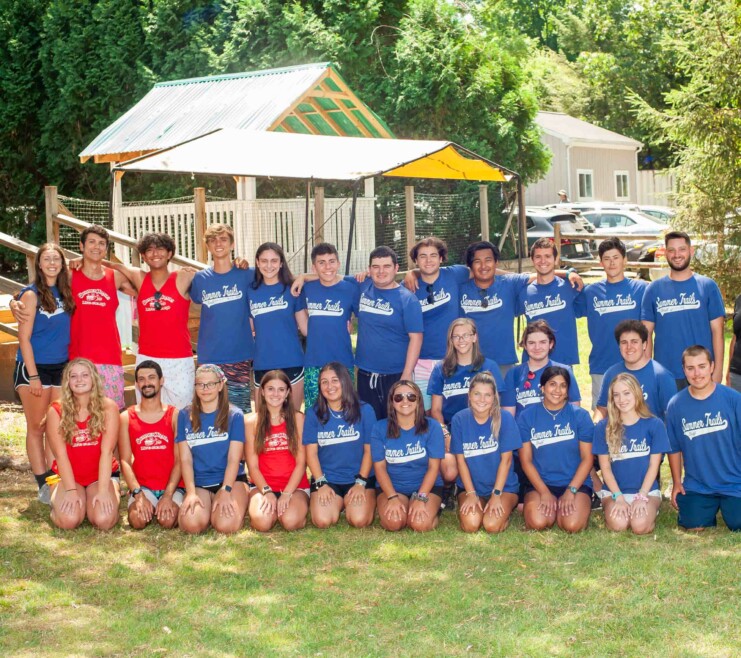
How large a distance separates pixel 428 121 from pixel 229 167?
10.1 m

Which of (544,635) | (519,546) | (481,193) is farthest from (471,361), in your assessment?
(481,193)

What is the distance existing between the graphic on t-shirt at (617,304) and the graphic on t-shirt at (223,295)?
2346mm

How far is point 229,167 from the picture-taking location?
8609 millimetres

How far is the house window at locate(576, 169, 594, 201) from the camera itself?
34.7m

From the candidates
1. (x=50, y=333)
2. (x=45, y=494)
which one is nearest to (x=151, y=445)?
(x=45, y=494)

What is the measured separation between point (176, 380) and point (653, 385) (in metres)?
3.02

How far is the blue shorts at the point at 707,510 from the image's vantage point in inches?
224

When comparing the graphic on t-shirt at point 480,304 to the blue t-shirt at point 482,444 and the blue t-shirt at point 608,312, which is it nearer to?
the blue t-shirt at point 608,312

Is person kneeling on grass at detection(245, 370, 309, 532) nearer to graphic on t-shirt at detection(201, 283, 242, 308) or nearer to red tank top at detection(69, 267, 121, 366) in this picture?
graphic on t-shirt at detection(201, 283, 242, 308)

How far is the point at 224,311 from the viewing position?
666 centimetres

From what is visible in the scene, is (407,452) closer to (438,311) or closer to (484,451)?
(484,451)

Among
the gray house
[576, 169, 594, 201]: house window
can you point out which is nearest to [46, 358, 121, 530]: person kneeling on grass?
the gray house

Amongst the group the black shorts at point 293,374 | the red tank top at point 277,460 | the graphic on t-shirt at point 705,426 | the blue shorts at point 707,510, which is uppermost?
the black shorts at point 293,374

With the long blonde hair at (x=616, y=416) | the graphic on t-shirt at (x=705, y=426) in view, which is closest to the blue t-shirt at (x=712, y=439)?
the graphic on t-shirt at (x=705, y=426)
